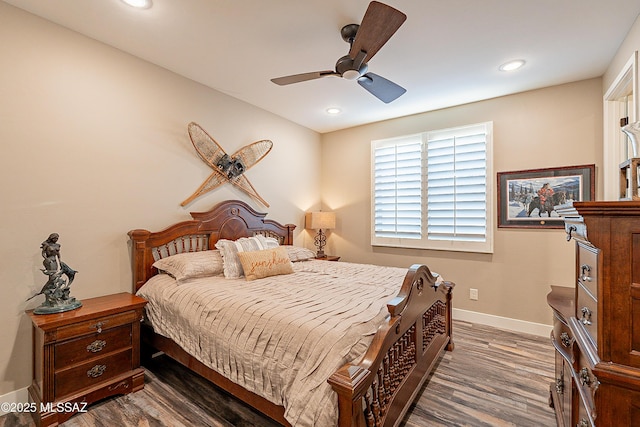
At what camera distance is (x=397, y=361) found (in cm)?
183

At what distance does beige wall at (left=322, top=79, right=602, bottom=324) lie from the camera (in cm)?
317

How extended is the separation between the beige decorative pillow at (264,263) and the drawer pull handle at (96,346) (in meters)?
1.14

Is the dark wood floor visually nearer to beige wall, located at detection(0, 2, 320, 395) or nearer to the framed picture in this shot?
beige wall, located at detection(0, 2, 320, 395)

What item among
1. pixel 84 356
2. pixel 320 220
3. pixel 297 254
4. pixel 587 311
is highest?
pixel 320 220

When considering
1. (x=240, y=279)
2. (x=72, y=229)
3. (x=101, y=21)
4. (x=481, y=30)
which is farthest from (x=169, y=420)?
(x=481, y=30)

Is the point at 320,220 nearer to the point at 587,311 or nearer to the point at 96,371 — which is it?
the point at 96,371

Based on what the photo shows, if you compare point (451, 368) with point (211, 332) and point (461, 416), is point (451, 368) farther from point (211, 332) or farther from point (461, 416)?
point (211, 332)

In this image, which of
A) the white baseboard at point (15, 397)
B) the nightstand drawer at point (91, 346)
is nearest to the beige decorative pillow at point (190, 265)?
the nightstand drawer at point (91, 346)

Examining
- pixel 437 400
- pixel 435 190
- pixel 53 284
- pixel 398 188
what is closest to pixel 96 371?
pixel 53 284

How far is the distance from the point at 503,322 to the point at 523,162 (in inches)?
76.4

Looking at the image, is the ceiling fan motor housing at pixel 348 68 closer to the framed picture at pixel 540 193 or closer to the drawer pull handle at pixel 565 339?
the drawer pull handle at pixel 565 339

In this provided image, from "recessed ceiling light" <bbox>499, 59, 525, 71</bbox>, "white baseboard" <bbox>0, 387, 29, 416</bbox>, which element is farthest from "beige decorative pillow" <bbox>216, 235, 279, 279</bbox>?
"recessed ceiling light" <bbox>499, 59, 525, 71</bbox>

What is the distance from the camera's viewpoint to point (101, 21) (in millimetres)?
2275

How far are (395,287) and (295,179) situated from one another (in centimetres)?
267
